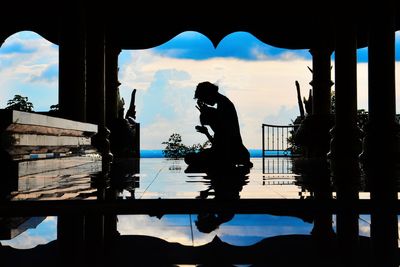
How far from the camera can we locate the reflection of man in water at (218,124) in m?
9.43

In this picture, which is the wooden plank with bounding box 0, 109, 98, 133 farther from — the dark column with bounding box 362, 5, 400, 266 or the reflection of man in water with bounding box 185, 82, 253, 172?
the dark column with bounding box 362, 5, 400, 266

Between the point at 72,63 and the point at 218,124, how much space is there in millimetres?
2898

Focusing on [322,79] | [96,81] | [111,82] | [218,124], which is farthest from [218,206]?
[111,82]

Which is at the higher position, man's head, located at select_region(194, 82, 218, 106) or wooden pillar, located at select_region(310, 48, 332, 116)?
wooden pillar, located at select_region(310, 48, 332, 116)

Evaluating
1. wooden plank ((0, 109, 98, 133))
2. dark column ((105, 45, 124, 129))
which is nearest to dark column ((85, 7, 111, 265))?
dark column ((105, 45, 124, 129))

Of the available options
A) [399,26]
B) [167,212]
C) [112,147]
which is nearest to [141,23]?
[112,147]

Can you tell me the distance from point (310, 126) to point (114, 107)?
17.9ft

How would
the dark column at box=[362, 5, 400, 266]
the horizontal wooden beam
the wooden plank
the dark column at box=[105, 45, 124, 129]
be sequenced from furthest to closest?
the dark column at box=[105, 45, 124, 129] < the dark column at box=[362, 5, 400, 266] < the wooden plank < the horizontal wooden beam

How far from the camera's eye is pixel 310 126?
14.0 meters

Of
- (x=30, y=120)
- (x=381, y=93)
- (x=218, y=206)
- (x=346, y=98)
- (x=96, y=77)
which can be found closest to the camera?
(x=218, y=206)

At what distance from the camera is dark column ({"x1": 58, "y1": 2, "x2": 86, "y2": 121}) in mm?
9195

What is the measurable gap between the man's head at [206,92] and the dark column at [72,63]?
2091mm

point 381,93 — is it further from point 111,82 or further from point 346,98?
point 111,82

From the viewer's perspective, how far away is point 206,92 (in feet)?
30.9
